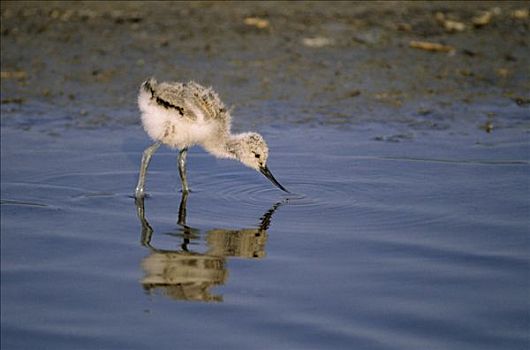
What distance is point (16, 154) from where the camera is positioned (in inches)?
296

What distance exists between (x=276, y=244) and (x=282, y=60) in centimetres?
446

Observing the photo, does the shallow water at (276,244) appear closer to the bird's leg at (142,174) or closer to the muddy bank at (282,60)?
the bird's leg at (142,174)

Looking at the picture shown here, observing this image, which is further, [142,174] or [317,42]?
[317,42]

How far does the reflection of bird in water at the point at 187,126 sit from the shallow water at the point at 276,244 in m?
0.19

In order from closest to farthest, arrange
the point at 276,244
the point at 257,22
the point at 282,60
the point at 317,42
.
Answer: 1. the point at 276,244
2. the point at 282,60
3. the point at 317,42
4. the point at 257,22

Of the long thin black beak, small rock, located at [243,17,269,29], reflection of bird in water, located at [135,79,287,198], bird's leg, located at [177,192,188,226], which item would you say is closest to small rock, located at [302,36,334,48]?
small rock, located at [243,17,269,29]

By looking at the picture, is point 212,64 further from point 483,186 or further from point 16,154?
point 483,186

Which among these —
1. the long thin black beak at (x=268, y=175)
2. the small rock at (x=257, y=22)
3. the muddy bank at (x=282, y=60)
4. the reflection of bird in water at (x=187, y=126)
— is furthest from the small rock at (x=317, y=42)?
the long thin black beak at (x=268, y=175)

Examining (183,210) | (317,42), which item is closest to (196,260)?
(183,210)

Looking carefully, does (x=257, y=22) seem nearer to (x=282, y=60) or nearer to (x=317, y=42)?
(x=317, y=42)

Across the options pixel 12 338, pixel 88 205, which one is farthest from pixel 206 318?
pixel 88 205

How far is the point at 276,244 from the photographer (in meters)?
5.59

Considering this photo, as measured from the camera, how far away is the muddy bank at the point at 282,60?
8.62 meters

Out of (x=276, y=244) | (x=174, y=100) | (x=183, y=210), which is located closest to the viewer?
(x=276, y=244)
